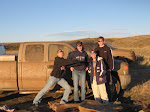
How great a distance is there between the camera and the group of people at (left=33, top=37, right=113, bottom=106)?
507 cm

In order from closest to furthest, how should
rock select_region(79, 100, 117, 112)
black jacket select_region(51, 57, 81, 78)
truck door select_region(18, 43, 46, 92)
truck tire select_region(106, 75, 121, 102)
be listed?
rock select_region(79, 100, 117, 112), black jacket select_region(51, 57, 81, 78), truck door select_region(18, 43, 46, 92), truck tire select_region(106, 75, 121, 102)

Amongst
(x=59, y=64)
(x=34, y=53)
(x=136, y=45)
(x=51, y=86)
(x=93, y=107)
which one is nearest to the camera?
(x=93, y=107)

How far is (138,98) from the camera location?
626 cm

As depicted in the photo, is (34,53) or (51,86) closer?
(51,86)

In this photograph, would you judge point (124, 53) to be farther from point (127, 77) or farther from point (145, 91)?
point (127, 77)

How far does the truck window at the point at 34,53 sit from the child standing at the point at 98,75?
1.62 m

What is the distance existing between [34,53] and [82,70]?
1.65 metres

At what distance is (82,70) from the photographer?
533 centimetres

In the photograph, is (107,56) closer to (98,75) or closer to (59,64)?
(98,75)

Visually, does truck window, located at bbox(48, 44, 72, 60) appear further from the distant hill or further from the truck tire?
the distant hill

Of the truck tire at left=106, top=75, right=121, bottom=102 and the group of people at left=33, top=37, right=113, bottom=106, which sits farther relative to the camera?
the truck tire at left=106, top=75, right=121, bottom=102

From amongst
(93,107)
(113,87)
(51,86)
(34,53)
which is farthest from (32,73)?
(113,87)

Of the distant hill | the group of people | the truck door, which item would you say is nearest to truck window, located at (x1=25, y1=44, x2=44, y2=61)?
the truck door

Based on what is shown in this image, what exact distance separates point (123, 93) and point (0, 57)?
4.39 meters
